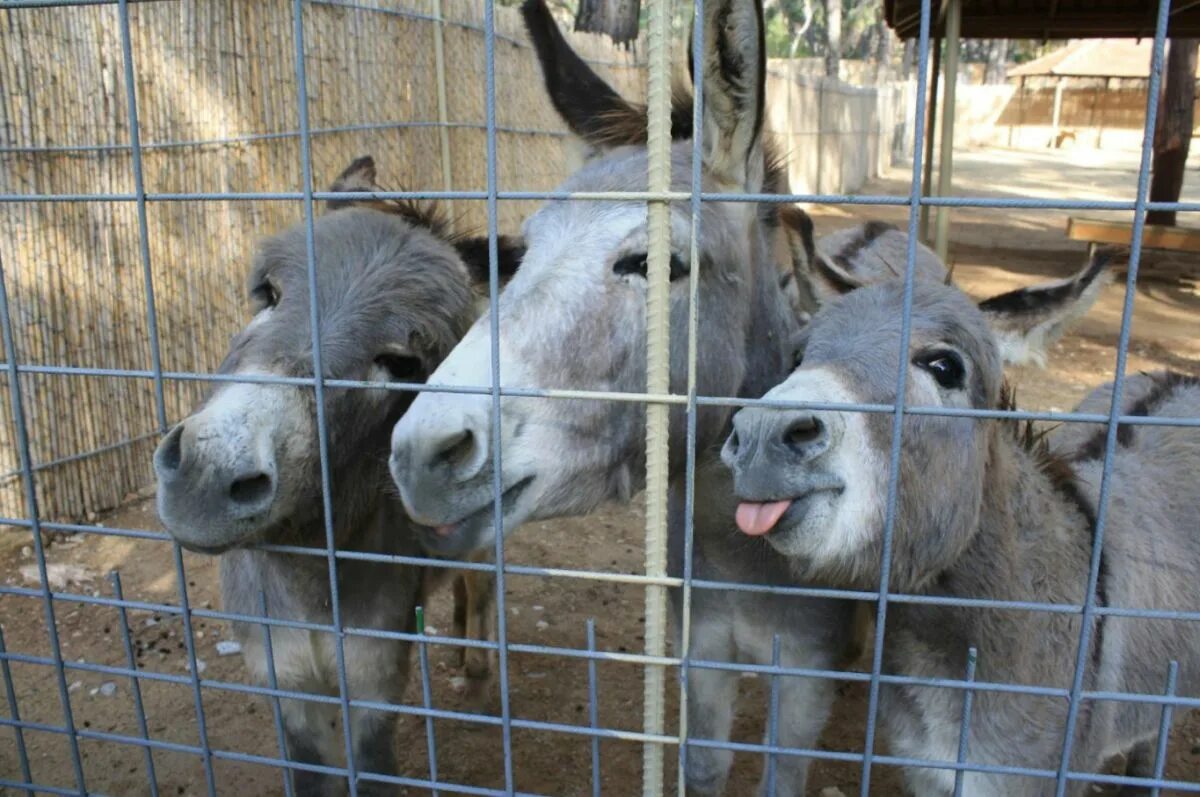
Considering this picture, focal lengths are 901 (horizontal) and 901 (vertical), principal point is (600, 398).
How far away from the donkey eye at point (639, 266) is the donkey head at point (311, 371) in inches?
25.9

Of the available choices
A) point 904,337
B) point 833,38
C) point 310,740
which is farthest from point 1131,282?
point 833,38

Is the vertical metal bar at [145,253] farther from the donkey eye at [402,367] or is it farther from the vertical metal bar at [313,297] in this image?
the donkey eye at [402,367]

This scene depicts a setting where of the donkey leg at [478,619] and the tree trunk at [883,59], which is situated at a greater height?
the tree trunk at [883,59]

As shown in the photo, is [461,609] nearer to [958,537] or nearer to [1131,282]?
[958,537]

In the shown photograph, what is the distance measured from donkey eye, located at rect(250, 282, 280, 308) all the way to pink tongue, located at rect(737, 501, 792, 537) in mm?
1572

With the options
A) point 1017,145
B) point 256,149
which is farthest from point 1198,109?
point 256,149

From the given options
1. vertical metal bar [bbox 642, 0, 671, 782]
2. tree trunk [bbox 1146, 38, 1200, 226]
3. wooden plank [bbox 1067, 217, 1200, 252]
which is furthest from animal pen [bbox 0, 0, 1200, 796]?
tree trunk [bbox 1146, 38, 1200, 226]

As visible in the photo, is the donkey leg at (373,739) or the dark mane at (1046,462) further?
the donkey leg at (373,739)

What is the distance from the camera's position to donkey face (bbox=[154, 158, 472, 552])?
207cm

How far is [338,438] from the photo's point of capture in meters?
Result: 2.48

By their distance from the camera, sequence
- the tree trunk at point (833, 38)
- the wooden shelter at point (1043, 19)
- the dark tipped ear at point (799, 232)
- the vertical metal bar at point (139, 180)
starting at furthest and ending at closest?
the tree trunk at point (833, 38) → the wooden shelter at point (1043, 19) → the dark tipped ear at point (799, 232) → the vertical metal bar at point (139, 180)

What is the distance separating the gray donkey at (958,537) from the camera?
1922 mm

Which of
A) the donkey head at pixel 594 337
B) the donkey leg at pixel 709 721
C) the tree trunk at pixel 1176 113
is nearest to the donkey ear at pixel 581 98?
the donkey head at pixel 594 337

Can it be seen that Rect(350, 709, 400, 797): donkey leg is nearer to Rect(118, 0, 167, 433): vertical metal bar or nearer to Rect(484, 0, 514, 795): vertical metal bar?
Rect(484, 0, 514, 795): vertical metal bar
